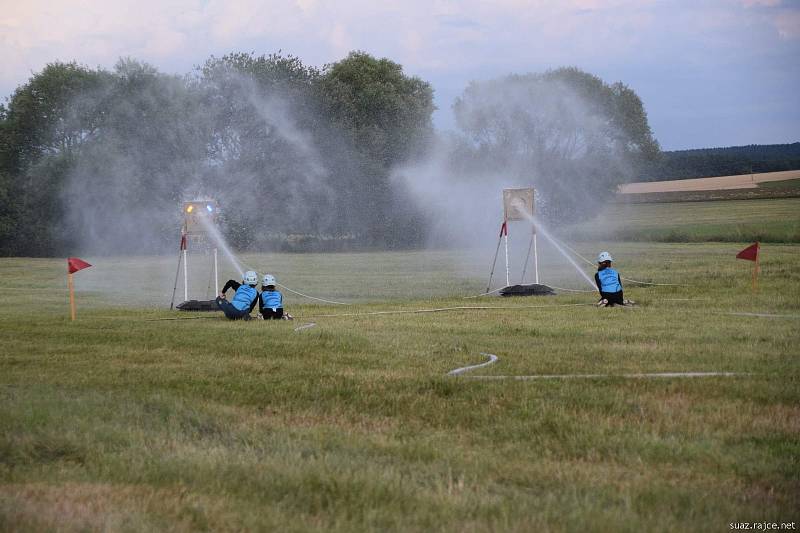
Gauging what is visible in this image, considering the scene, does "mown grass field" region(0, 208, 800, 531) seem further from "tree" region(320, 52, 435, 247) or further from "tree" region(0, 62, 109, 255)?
"tree" region(320, 52, 435, 247)

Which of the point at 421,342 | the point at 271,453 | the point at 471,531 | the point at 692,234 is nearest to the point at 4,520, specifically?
the point at 271,453

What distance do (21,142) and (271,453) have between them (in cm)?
5930

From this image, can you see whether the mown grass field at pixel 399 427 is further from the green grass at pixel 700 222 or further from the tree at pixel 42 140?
the tree at pixel 42 140

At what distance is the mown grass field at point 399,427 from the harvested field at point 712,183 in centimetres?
6203

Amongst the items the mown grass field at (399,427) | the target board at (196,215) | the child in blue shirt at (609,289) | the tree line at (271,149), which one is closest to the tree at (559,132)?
the tree line at (271,149)

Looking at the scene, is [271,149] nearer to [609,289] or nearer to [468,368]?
[609,289]

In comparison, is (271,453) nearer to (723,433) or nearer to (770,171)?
(723,433)

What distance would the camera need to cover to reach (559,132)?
2346 inches

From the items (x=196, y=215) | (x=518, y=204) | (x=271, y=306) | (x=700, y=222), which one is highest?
(x=700, y=222)

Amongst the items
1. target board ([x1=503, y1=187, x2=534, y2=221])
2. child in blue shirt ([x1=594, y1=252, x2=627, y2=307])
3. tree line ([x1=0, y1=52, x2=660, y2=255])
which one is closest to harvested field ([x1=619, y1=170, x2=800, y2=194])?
tree line ([x1=0, y1=52, x2=660, y2=255])

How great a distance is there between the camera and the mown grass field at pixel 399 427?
5.55 m

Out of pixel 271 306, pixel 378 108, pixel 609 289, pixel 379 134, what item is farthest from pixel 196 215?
pixel 378 108

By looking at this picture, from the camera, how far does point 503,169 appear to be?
59781mm

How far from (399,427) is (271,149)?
5313 cm
